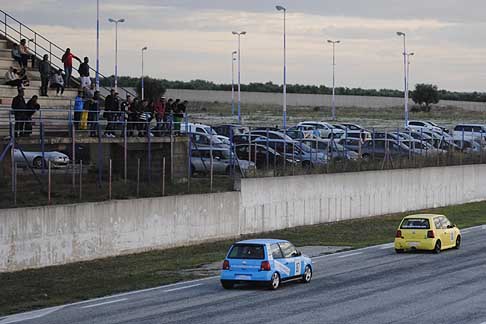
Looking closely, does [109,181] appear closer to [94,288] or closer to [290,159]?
[94,288]

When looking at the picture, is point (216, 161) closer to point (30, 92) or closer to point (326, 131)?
point (30, 92)

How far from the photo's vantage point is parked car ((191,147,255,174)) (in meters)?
45.0

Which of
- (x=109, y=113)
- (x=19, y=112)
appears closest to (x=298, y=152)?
(x=109, y=113)

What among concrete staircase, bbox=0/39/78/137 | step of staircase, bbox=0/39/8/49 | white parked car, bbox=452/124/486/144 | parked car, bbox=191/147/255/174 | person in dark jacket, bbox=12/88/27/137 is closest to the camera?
person in dark jacket, bbox=12/88/27/137

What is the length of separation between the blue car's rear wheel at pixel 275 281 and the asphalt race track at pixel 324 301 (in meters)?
0.21

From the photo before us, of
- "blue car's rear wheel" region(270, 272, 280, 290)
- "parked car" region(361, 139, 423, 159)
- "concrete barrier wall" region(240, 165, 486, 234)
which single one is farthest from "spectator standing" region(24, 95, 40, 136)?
"parked car" region(361, 139, 423, 159)

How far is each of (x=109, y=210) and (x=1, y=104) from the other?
7661 millimetres

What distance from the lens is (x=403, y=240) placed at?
38188 millimetres

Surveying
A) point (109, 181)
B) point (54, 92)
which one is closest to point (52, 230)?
point (109, 181)

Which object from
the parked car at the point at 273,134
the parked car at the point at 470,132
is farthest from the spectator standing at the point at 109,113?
the parked car at the point at 470,132

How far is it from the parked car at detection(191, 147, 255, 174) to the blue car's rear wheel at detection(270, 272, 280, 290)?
16.6 m

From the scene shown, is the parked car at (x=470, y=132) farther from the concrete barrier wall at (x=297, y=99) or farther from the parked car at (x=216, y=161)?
the concrete barrier wall at (x=297, y=99)

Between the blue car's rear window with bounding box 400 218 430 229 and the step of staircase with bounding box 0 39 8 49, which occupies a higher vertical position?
the step of staircase with bounding box 0 39 8 49

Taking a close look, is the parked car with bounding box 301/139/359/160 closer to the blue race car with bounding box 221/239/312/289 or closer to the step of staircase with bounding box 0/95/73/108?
the step of staircase with bounding box 0/95/73/108
